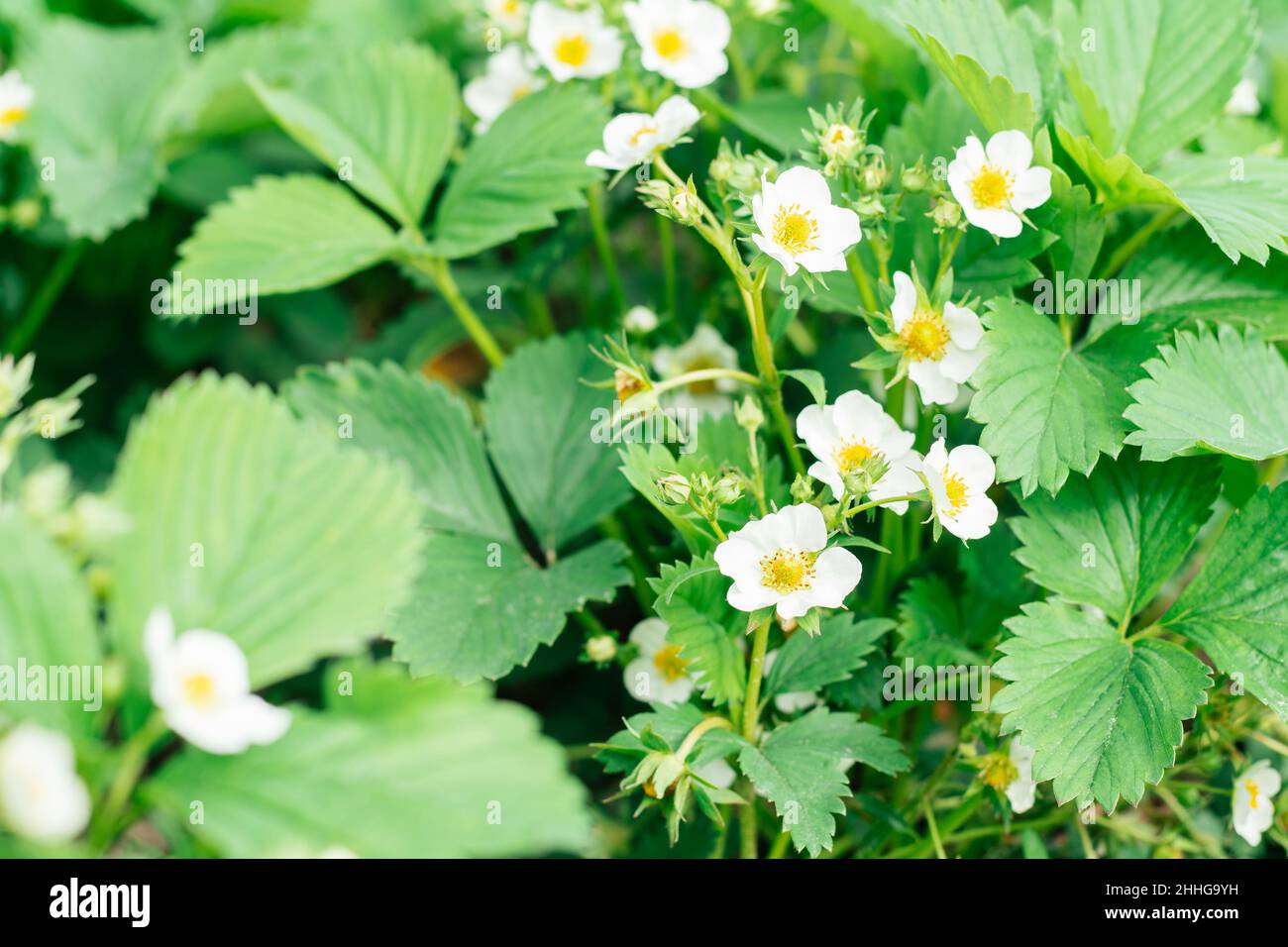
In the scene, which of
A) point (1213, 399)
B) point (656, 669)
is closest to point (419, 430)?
point (656, 669)

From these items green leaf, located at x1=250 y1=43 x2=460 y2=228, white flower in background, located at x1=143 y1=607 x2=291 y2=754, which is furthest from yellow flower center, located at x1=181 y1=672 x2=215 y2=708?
green leaf, located at x1=250 y1=43 x2=460 y2=228

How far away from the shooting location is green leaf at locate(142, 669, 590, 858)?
2.47 ft

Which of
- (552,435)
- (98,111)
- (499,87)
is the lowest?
(552,435)

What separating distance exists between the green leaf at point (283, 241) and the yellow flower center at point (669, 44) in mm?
375

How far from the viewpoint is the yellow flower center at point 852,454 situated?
3.33ft

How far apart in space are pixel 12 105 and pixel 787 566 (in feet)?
3.99

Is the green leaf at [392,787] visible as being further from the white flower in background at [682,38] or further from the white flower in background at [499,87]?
the white flower in background at [499,87]

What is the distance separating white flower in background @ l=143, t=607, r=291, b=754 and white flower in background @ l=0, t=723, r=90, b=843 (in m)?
0.07

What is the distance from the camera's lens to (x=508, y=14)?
143cm

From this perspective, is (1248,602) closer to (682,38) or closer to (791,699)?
(791,699)

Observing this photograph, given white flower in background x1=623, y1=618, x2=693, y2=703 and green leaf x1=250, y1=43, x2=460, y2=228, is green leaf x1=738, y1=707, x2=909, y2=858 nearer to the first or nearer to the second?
Result: white flower in background x1=623, y1=618, x2=693, y2=703

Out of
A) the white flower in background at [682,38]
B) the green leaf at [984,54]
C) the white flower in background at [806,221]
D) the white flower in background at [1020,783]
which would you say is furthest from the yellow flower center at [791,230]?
the white flower in background at [1020,783]

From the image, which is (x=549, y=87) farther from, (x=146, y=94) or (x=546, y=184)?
(x=146, y=94)

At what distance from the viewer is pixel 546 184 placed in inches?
51.9
